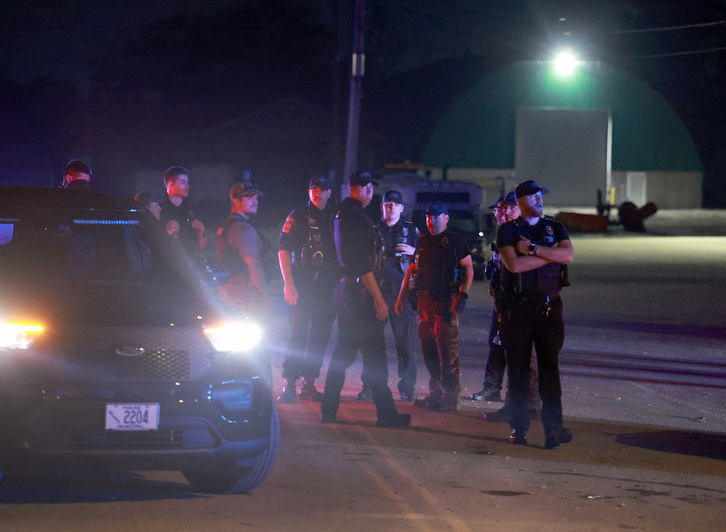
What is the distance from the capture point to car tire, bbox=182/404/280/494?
6098 millimetres

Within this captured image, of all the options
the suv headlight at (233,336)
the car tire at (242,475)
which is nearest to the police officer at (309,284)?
the car tire at (242,475)

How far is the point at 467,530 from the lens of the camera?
18.7 ft

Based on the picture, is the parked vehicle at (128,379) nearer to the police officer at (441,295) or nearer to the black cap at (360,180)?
the black cap at (360,180)

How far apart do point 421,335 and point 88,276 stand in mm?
3696

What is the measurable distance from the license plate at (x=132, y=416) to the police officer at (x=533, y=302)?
3029 mm

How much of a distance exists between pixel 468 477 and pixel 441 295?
252 cm

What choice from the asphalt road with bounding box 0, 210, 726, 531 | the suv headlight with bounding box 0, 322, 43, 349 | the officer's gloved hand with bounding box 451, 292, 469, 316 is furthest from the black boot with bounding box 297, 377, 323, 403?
the suv headlight with bounding box 0, 322, 43, 349

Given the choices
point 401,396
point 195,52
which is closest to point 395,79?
point 195,52

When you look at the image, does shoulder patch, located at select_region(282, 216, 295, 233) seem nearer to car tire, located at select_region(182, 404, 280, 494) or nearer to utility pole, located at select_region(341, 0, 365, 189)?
car tire, located at select_region(182, 404, 280, 494)

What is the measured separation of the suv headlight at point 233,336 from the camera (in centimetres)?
571

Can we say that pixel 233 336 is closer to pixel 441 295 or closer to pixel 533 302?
pixel 533 302

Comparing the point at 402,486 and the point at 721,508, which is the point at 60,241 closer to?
the point at 402,486

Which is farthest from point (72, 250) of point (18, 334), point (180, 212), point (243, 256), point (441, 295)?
point (180, 212)

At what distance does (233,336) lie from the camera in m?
5.81
